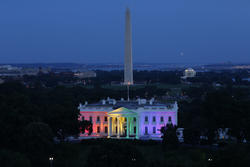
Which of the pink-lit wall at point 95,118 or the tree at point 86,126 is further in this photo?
the pink-lit wall at point 95,118

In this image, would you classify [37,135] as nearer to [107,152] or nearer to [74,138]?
[107,152]

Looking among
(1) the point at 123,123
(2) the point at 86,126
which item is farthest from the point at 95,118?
(2) the point at 86,126

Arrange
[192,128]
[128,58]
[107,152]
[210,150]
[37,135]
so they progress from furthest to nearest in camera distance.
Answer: [128,58]
[192,128]
[210,150]
[37,135]
[107,152]

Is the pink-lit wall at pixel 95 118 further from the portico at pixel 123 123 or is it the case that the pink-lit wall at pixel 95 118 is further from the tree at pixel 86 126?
the tree at pixel 86 126

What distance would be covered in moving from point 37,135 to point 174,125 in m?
22.9

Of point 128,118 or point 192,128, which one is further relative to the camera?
point 128,118

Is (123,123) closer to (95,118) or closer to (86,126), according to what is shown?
(95,118)

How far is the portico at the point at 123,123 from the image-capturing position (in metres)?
77.2

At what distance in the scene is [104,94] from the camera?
345ft

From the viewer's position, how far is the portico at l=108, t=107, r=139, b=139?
253 feet

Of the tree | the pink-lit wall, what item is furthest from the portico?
the tree

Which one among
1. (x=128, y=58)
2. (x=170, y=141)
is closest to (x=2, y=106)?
(x=170, y=141)

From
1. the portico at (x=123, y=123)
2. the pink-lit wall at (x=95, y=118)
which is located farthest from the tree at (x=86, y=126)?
the portico at (x=123, y=123)

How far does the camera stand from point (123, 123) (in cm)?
7812
